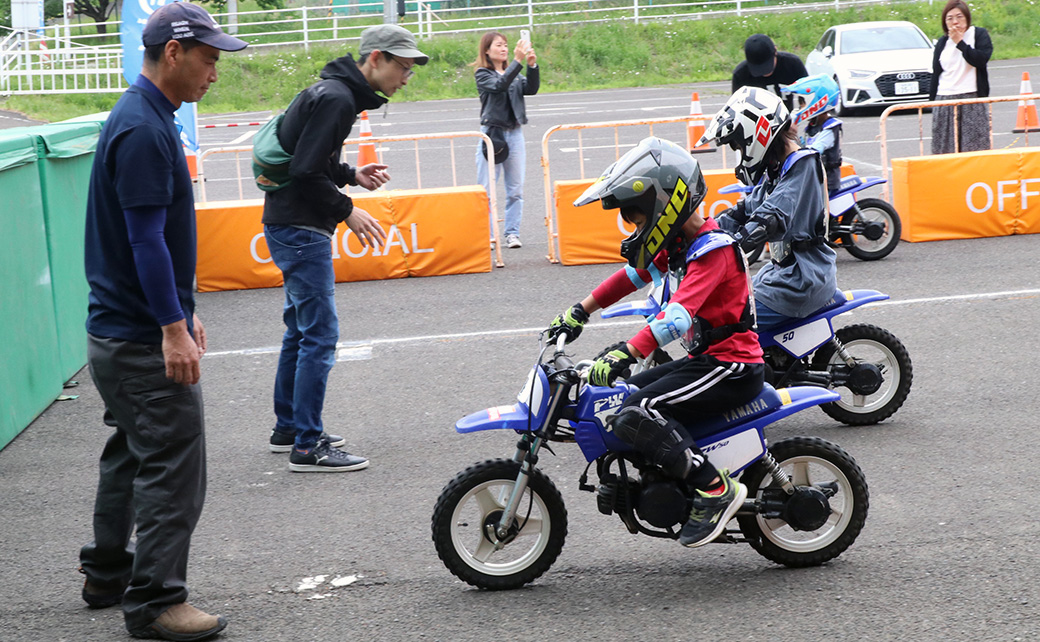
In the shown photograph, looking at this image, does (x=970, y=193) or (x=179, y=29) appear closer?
(x=179, y=29)

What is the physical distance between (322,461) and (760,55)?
6.45 metres

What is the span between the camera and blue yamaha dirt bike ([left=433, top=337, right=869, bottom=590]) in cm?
436

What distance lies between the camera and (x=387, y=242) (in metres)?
10.7

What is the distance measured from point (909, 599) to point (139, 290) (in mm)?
3018

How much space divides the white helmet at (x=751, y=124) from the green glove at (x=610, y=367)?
230cm

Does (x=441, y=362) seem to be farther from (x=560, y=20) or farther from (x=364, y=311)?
(x=560, y=20)

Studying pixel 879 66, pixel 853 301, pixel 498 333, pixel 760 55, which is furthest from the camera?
pixel 879 66

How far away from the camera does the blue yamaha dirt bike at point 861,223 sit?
9734 millimetres

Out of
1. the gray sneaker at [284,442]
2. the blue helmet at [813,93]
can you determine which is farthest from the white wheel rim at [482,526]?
the blue helmet at [813,93]

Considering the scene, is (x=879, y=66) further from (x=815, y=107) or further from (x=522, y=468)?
(x=522, y=468)

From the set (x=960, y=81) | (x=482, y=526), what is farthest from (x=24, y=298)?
(x=960, y=81)

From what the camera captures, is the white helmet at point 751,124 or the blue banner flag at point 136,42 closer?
the white helmet at point 751,124

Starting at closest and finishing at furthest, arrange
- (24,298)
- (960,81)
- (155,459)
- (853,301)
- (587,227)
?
(155,459)
(853,301)
(24,298)
(587,227)
(960,81)

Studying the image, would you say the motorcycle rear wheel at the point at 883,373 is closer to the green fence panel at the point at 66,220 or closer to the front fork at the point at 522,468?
the front fork at the point at 522,468
